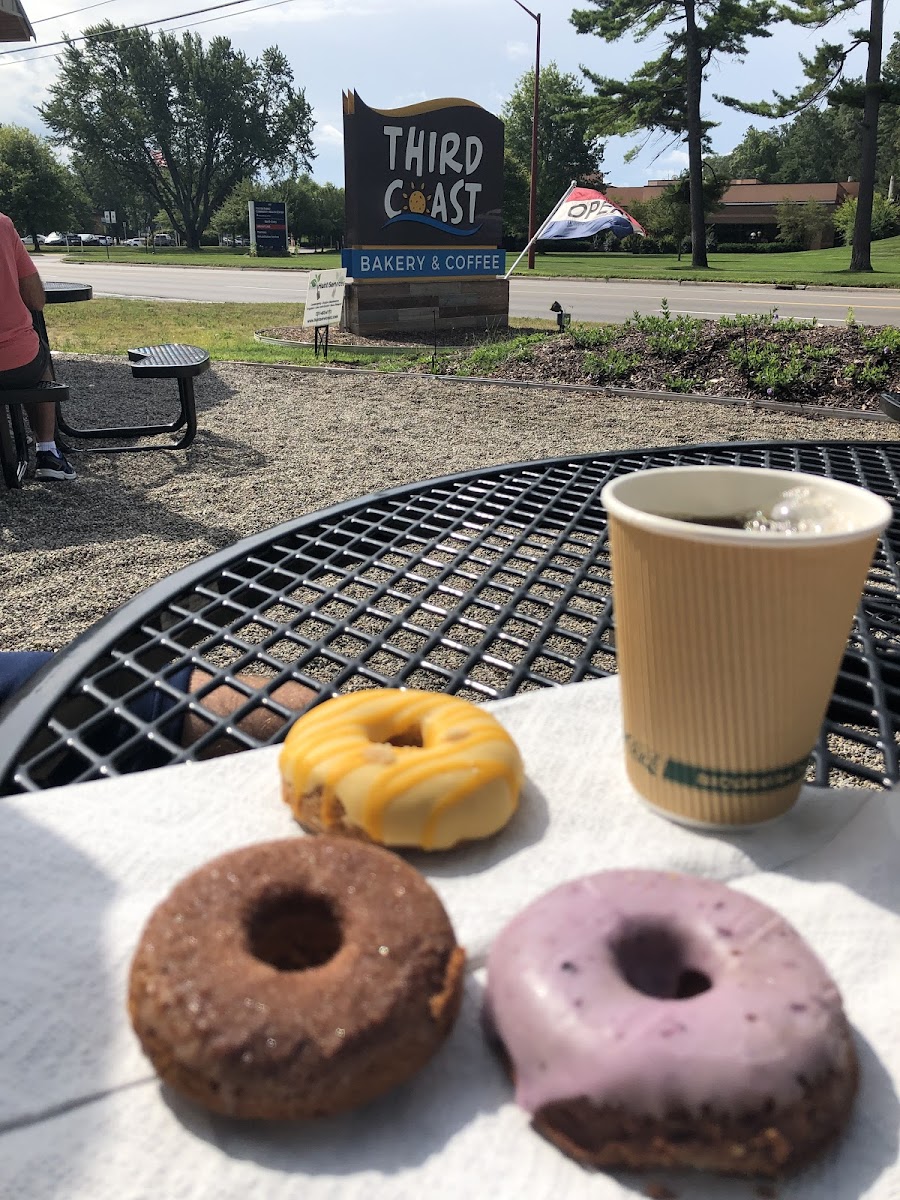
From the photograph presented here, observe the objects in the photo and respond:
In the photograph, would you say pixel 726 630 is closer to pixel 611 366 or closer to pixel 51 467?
pixel 51 467

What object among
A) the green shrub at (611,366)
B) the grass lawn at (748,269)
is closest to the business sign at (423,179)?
the green shrub at (611,366)

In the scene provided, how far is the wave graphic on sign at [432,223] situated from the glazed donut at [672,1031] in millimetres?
11874

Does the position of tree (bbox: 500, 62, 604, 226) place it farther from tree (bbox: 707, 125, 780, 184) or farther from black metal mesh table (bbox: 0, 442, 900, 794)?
black metal mesh table (bbox: 0, 442, 900, 794)

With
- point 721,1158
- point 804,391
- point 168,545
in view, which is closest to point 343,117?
point 804,391

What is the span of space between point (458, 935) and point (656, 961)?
178 millimetres

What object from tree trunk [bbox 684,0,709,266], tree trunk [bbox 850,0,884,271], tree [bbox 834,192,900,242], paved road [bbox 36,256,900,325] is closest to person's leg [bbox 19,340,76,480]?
paved road [bbox 36,256,900,325]

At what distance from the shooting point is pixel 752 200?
54000mm

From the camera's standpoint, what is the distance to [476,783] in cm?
88

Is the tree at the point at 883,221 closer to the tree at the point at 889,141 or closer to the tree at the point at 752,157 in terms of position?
the tree at the point at 889,141

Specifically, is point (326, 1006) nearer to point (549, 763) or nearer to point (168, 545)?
point (549, 763)

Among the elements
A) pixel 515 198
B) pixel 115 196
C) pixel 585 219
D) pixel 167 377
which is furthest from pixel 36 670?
pixel 115 196

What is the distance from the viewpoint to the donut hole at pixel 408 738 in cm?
99

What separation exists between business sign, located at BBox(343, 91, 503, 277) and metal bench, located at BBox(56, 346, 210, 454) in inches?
228

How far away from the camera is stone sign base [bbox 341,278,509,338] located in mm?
11648
